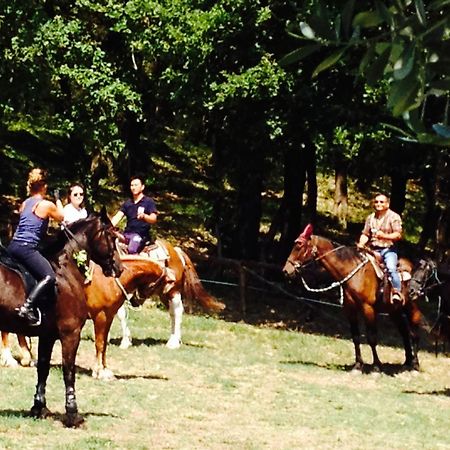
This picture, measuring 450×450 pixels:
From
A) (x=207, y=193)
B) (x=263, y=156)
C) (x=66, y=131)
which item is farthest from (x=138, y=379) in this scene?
(x=207, y=193)

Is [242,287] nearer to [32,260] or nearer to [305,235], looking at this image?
[305,235]

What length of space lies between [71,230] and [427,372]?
8.75 metres

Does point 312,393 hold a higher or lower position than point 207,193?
lower

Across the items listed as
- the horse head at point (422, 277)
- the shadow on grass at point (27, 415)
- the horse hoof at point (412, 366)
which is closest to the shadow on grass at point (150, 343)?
the horse hoof at point (412, 366)

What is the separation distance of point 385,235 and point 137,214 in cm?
378

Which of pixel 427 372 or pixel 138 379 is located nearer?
pixel 138 379

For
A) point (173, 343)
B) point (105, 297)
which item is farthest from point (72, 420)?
point (173, 343)

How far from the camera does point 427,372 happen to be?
18.3 m

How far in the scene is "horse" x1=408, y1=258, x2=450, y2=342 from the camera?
1605cm

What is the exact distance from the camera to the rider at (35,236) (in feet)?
35.0

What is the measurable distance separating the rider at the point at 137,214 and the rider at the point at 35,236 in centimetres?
505

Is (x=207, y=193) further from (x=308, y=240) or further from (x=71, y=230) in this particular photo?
(x=71, y=230)

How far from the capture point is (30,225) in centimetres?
1089

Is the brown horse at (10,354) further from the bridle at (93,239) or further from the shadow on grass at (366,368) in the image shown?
the shadow on grass at (366,368)
